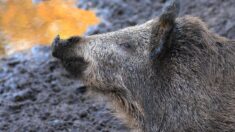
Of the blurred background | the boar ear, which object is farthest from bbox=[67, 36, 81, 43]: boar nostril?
the blurred background

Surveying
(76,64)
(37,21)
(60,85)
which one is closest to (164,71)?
(76,64)

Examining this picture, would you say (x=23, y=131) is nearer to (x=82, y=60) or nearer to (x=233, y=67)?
(x=82, y=60)

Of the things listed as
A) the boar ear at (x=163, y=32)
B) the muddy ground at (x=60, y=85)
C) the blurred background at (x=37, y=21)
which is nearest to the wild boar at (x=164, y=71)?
the boar ear at (x=163, y=32)

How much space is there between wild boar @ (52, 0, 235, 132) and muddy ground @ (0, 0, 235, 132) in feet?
2.55

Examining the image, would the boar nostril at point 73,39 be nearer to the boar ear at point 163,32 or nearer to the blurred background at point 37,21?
the boar ear at point 163,32

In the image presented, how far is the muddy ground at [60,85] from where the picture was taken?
20.1 ft

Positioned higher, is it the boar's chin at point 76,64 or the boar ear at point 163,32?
the boar ear at point 163,32

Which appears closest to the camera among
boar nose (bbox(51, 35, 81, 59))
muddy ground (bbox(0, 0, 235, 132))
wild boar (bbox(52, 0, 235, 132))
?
wild boar (bbox(52, 0, 235, 132))

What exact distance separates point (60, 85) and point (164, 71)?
219 cm

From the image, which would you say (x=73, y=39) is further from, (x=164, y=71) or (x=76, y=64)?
(x=164, y=71)

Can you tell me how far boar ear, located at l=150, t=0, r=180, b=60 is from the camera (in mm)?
4520

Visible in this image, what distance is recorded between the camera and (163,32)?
452 centimetres

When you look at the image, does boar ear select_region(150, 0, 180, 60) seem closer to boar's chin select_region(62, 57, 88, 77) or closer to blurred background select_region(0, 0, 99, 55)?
boar's chin select_region(62, 57, 88, 77)

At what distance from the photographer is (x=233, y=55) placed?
4613mm
